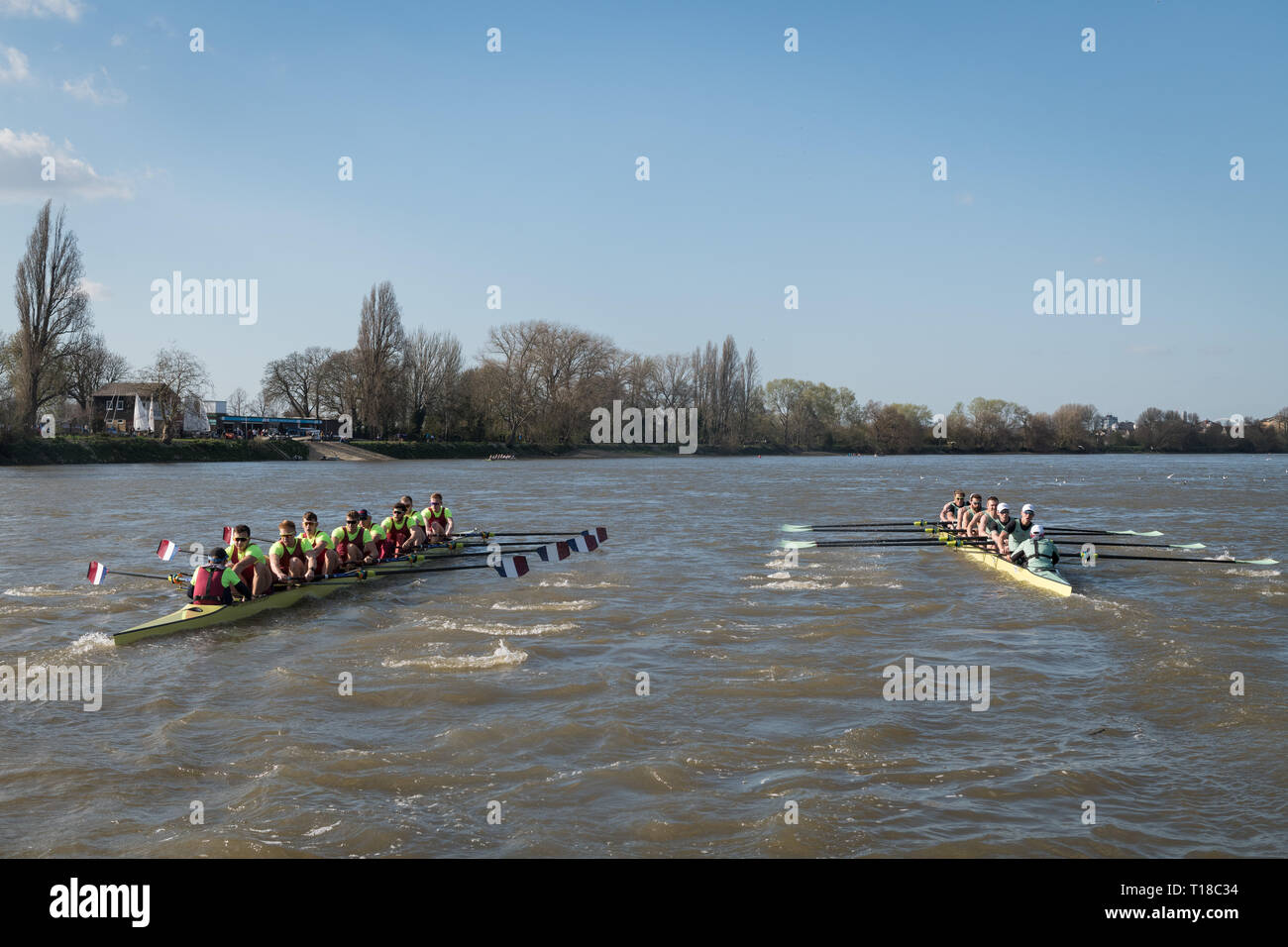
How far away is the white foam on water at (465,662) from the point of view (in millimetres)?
9570

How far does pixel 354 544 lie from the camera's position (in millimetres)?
14609

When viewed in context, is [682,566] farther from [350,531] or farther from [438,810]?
[438,810]

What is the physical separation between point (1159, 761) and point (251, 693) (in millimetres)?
7807

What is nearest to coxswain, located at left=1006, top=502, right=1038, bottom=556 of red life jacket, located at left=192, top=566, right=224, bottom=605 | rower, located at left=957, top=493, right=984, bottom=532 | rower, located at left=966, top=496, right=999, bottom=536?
rower, located at left=966, top=496, right=999, bottom=536

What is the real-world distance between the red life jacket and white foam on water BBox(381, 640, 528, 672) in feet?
9.28

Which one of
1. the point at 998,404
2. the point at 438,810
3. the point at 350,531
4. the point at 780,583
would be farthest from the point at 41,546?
the point at 998,404

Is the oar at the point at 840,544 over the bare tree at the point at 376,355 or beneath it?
beneath

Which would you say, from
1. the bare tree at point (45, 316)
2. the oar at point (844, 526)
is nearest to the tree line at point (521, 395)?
the bare tree at point (45, 316)

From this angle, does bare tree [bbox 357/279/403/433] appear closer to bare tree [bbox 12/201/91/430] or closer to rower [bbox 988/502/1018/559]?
bare tree [bbox 12/201/91/430]

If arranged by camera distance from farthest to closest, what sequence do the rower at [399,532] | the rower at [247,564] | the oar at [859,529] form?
the oar at [859,529] → the rower at [399,532] → the rower at [247,564]

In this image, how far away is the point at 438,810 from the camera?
19.8 ft

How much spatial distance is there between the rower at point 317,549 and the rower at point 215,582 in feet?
5.23

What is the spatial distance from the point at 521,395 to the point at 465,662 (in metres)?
68.5

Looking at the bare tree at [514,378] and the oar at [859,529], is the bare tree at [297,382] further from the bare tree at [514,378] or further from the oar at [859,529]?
the oar at [859,529]
